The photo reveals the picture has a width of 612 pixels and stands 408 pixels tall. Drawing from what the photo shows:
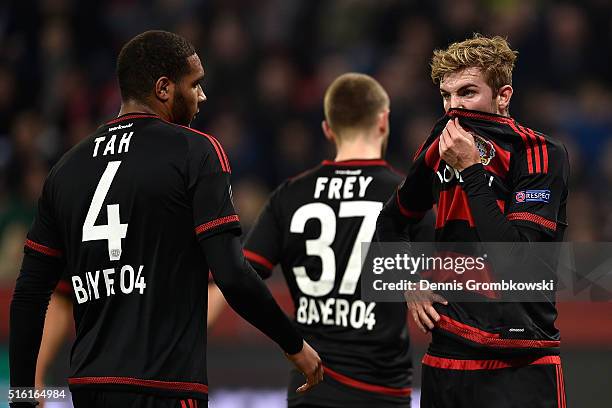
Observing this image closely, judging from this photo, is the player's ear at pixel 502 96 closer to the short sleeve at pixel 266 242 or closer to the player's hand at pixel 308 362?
the player's hand at pixel 308 362

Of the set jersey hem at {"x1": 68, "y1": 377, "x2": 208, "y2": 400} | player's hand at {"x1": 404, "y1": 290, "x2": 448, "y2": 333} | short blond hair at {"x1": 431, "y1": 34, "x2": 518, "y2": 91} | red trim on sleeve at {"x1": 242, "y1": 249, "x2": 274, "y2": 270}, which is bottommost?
jersey hem at {"x1": 68, "y1": 377, "x2": 208, "y2": 400}

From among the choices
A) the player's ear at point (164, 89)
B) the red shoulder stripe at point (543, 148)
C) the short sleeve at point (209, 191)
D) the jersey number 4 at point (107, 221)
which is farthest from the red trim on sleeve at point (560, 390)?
the player's ear at point (164, 89)

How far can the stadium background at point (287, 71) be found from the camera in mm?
9867

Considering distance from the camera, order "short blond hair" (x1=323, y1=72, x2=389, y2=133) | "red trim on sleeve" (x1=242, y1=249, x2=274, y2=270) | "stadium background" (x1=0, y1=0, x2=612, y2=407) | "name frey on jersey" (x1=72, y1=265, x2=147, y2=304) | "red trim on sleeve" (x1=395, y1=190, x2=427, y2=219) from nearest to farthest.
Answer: "name frey on jersey" (x1=72, y1=265, x2=147, y2=304), "red trim on sleeve" (x1=395, y1=190, x2=427, y2=219), "red trim on sleeve" (x1=242, y1=249, x2=274, y2=270), "short blond hair" (x1=323, y1=72, x2=389, y2=133), "stadium background" (x1=0, y1=0, x2=612, y2=407)

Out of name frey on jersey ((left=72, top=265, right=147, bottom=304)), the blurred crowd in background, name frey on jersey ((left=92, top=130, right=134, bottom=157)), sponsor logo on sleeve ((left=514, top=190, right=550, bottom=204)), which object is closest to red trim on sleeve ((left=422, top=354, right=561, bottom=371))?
sponsor logo on sleeve ((left=514, top=190, right=550, bottom=204))

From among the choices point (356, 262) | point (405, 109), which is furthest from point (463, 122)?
point (405, 109)

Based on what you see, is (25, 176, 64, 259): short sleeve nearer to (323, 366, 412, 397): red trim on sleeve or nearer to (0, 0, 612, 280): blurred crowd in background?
(323, 366, 412, 397): red trim on sleeve

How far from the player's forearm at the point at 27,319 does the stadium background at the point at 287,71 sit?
5.06 metres

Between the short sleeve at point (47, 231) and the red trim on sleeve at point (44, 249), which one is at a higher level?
the short sleeve at point (47, 231)

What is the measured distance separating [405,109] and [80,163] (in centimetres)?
641

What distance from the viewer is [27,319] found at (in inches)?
154

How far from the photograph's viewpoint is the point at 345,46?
436 inches

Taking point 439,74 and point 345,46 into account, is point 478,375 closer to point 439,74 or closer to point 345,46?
point 439,74

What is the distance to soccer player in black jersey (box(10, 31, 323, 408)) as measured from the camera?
367 centimetres
